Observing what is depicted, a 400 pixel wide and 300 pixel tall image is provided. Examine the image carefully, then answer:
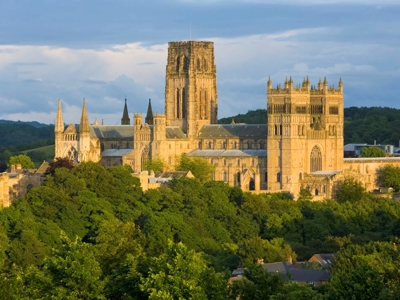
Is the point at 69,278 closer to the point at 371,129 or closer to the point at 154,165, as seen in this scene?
the point at 154,165

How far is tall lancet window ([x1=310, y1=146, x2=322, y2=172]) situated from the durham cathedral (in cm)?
8

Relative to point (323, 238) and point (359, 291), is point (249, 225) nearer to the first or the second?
point (323, 238)

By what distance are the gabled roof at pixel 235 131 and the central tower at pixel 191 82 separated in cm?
164

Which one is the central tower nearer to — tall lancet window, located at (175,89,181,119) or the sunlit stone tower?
tall lancet window, located at (175,89,181,119)

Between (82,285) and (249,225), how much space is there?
4255 cm

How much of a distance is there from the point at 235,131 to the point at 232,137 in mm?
945

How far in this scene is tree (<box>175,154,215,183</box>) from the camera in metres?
131

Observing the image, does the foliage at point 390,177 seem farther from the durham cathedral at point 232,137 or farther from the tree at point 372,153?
the tree at point 372,153

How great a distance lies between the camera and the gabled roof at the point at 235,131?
135875 millimetres

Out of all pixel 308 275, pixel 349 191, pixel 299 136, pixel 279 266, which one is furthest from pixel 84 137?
pixel 308 275

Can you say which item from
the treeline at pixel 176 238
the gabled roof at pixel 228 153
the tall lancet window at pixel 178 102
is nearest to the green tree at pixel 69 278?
the treeline at pixel 176 238

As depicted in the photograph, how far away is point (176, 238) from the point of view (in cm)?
10225

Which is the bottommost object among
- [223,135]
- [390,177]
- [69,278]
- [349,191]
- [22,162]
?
[69,278]

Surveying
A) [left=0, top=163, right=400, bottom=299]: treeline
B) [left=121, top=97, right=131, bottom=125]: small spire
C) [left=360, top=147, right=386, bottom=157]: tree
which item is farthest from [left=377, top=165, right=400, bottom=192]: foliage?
[left=121, top=97, right=131, bottom=125]: small spire
